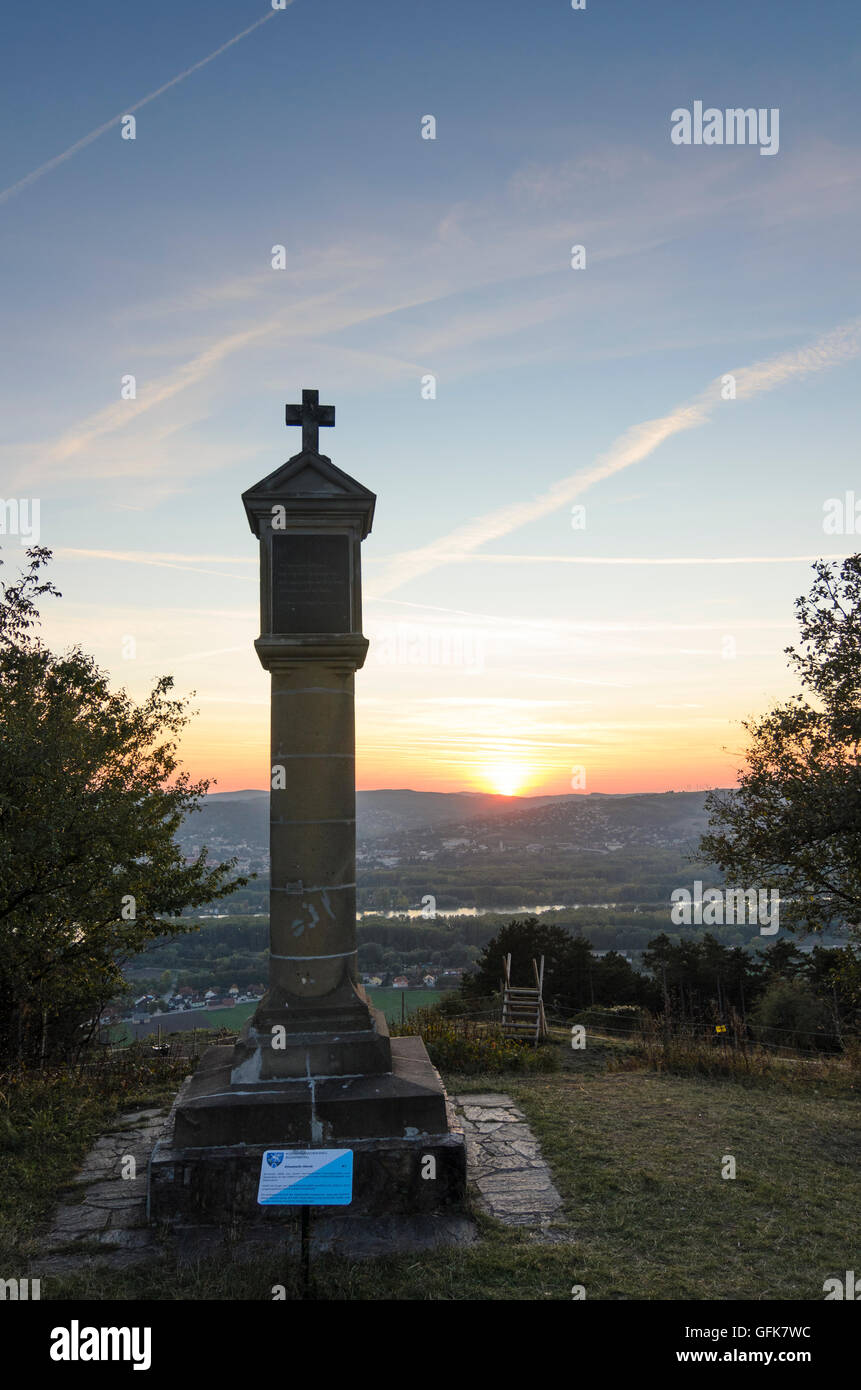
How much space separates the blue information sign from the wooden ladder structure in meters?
9.24

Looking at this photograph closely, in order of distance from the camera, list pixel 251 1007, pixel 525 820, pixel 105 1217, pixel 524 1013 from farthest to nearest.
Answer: pixel 525 820, pixel 251 1007, pixel 524 1013, pixel 105 1217

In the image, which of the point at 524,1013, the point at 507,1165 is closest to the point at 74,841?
the point at 507,1165

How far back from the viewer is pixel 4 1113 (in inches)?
320

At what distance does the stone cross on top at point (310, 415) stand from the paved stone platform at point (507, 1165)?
6.53 m

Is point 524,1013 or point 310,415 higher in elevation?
point 310,415

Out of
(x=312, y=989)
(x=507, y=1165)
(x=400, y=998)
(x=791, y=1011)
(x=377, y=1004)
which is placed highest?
(x=312, y=989)

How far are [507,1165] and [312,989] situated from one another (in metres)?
2.36

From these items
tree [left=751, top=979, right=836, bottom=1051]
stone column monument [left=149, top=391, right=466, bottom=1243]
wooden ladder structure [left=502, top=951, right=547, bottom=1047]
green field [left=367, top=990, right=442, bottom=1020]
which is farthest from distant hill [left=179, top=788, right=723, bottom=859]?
stone column monument [left=149, top=391, right=466, bottom=1243]

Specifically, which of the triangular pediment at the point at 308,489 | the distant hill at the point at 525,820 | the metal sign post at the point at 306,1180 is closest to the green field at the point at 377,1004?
the triangular pediment at the point at 308,489

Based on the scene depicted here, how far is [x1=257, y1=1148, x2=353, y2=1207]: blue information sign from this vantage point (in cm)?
452

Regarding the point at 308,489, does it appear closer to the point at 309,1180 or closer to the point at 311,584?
the point at 311,584

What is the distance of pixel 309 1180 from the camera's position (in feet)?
15.0
